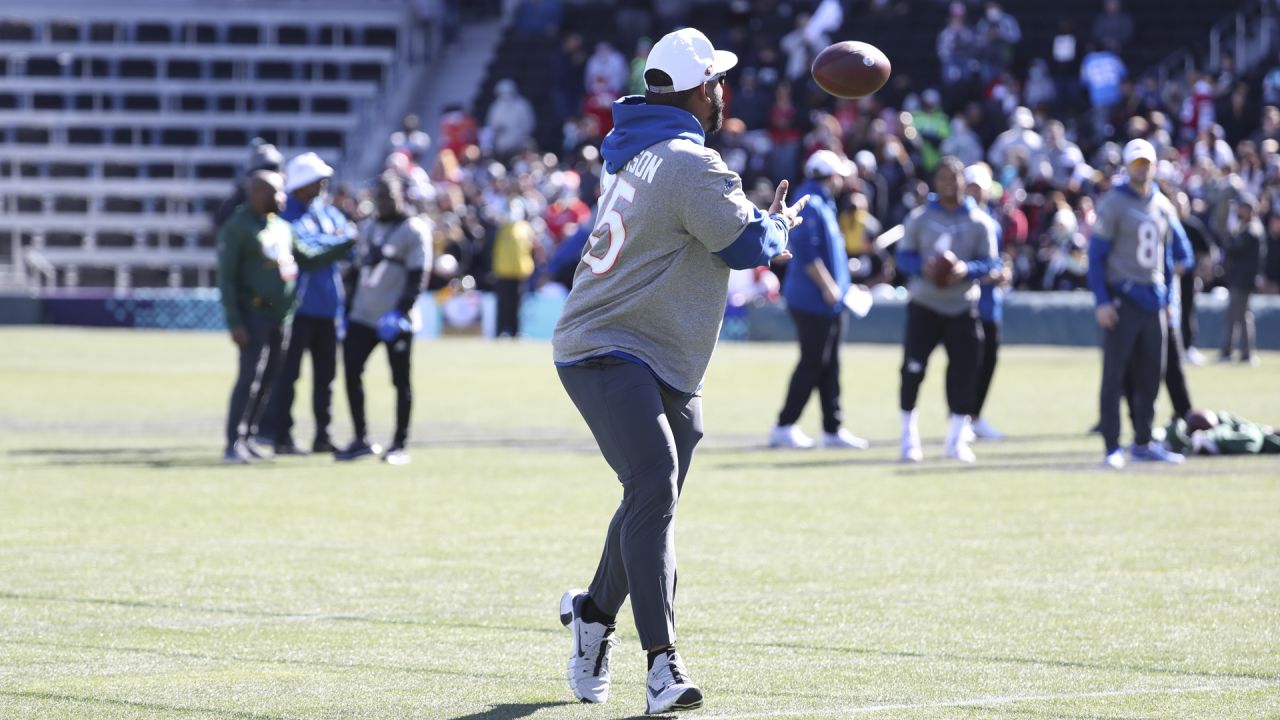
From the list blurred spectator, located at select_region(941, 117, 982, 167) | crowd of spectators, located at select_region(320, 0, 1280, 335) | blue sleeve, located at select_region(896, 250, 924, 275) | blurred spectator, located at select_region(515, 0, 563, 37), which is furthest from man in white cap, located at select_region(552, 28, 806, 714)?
blurred spectator, located at select_region(515, 0, 563, 37)

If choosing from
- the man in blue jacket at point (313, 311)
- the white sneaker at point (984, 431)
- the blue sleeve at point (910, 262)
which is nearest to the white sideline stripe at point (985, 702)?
the blue sleeve at point (910, 262)

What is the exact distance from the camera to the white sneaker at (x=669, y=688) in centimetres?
620

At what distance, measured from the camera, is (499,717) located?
6266 millimetres

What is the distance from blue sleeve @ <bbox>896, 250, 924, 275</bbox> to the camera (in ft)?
50.3

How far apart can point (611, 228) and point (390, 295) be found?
8.85 metres

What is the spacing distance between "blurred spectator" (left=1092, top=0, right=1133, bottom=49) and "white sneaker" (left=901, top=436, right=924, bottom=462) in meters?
22.8

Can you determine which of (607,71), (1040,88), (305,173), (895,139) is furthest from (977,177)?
(607,71)

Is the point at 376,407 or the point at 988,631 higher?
the point at 988,631

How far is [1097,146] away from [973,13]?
656 cm

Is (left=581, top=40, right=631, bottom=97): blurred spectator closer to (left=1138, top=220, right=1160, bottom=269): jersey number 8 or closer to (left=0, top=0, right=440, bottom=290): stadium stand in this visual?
(left=0, top=0, right=440, bottom=290): stadium stand

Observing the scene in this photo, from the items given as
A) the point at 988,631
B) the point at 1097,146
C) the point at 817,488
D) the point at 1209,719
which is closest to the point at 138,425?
the point at 817,488

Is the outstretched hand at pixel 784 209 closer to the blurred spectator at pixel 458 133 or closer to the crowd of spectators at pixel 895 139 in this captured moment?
the crowd of spectators at pixel 895 139

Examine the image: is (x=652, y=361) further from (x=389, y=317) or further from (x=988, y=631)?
(x=389, y=317)

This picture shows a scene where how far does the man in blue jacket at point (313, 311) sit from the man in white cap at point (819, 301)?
3.40m
